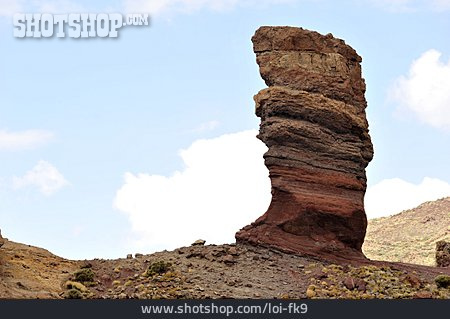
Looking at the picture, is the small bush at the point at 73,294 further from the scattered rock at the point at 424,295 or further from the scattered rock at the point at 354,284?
the scattered rock at the point at 424,295

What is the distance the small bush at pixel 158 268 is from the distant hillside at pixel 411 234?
1718 inches

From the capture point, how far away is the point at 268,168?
159 ft

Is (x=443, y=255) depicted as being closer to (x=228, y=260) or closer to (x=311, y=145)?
(x=311, y=145)

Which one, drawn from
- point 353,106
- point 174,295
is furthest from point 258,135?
point 174,295

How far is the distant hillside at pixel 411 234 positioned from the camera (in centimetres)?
8731

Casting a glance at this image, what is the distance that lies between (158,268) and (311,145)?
37.9 feet

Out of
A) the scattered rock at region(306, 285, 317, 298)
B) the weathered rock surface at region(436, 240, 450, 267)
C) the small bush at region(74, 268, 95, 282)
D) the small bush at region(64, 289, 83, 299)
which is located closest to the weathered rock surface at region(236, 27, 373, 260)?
the scattered rock at region(306, 285, 317, 298)

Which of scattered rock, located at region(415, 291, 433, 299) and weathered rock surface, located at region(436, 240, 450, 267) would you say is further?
weathered rock surface, located at region(436, 240, 450, 267)

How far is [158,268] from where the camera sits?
43.1m

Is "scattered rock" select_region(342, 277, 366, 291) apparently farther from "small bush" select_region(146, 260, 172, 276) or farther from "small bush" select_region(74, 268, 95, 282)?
"small bush" select_region(74, 268, 95, 282)

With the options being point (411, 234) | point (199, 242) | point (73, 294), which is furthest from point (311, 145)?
point (411, 234)

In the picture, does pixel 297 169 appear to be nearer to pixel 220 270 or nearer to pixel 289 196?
pixel 289 196

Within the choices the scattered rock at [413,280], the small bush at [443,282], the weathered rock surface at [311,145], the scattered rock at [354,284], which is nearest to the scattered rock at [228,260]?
the weathered rock surface at [311,145]

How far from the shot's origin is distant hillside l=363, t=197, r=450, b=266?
8731cm
